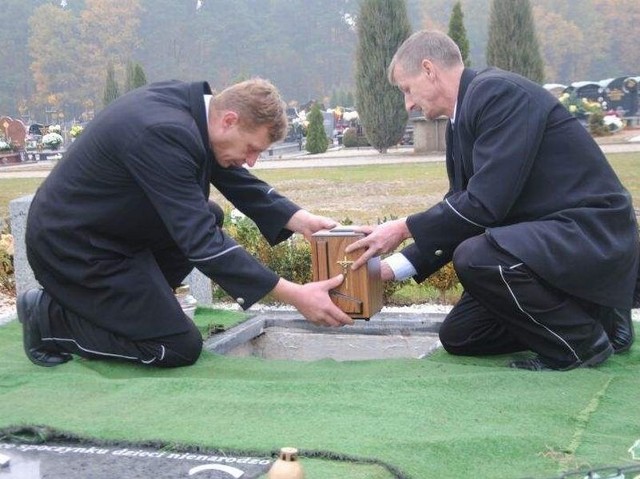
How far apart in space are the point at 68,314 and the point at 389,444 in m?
1.95

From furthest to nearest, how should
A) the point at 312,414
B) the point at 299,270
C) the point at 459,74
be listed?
the point at 299,270, the point at 459,74, the point at 312,414

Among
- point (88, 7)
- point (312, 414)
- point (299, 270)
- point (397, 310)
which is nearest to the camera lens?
point (312, 414)

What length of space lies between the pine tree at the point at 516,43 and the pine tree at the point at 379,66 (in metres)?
2.45

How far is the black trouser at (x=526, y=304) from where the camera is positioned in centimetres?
361

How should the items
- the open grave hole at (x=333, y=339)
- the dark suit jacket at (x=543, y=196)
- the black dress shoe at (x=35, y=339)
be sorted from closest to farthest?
the dark suit jacket at (x=543, y=196) → the black dress shoe at (x=35, y=339) → the open grave hole at (x=333, y=339)

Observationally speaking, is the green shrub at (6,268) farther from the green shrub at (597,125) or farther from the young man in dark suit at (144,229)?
the green shrub at (597,125)

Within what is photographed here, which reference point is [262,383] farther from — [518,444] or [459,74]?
[459,74]

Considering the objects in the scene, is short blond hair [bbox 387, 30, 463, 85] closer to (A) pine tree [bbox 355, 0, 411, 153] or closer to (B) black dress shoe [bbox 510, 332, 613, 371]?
(B) black dress shoe [bbox 510, 332, 613, 371]

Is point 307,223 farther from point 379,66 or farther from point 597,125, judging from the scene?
point 597,125

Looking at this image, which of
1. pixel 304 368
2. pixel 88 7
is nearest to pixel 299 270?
pixel 304 368

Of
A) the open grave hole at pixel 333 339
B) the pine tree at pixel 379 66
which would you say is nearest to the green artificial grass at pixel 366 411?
the open grave hole at pixel 333 339

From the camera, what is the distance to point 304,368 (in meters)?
3.98

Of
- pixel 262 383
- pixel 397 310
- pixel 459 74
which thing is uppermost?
pixel 459 74

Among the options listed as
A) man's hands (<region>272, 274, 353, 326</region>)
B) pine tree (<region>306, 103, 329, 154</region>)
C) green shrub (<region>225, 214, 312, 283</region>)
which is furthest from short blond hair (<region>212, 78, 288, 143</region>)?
pine tree (<region>306, 103, 329, 154</region>)
